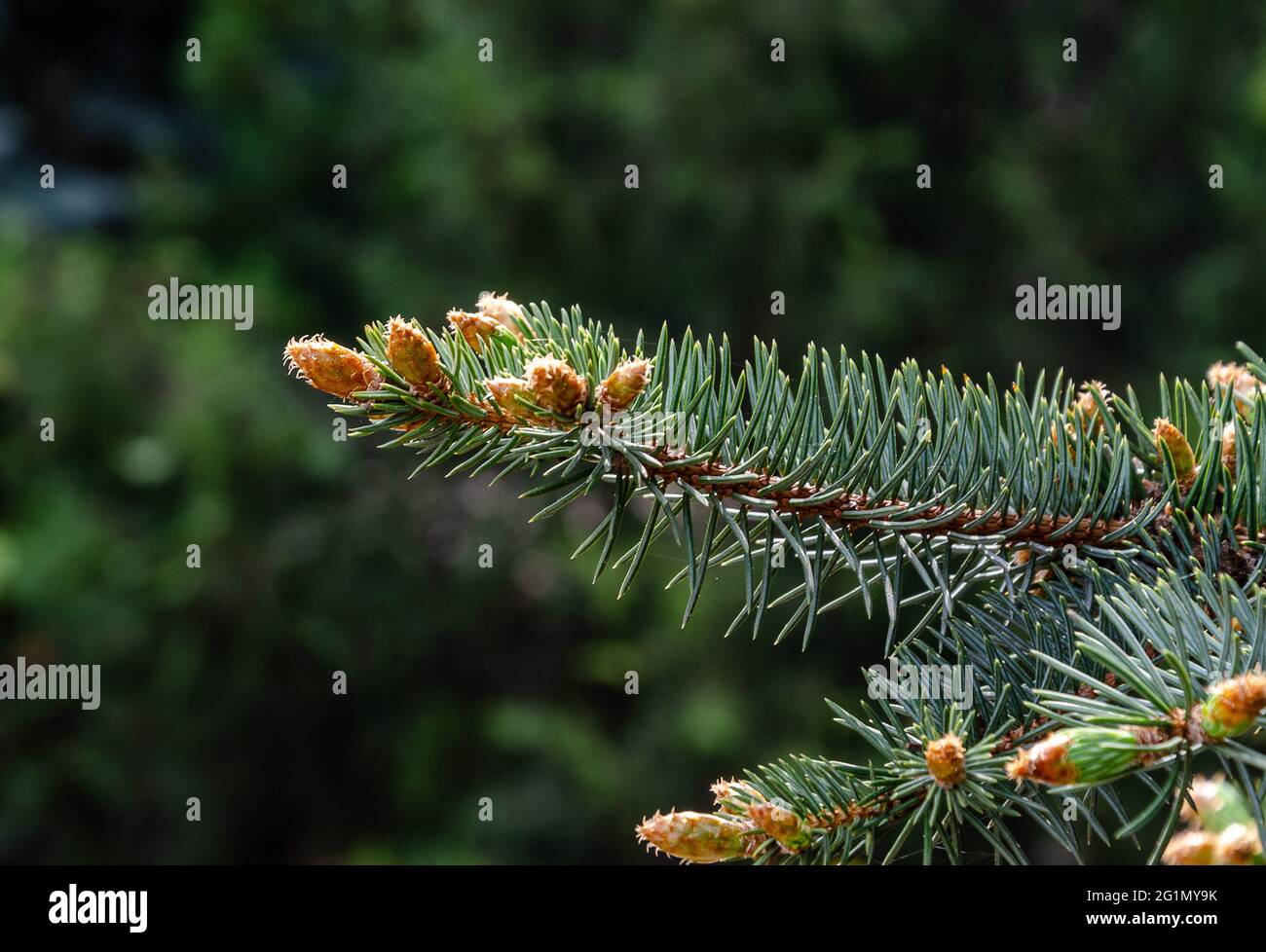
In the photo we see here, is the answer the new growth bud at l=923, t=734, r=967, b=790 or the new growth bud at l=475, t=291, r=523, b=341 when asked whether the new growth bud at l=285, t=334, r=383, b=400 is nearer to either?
the new growth bud at l=475, t=291, r=523, b=341

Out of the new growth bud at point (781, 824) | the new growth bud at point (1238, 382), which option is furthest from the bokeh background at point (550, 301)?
the new growth bud at point (781, 824)

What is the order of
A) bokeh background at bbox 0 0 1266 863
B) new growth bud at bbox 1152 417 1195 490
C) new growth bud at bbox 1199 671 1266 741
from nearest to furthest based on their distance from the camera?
new growth bud at bbox 1199 671 1266 741
new growth bud at bbox 1152 417 1195 490
bokeh background at bbox 0 0 1266 863

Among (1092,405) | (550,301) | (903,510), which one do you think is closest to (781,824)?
(903,510)

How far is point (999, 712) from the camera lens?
0.42m

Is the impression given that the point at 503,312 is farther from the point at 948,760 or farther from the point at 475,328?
the point at 948,760

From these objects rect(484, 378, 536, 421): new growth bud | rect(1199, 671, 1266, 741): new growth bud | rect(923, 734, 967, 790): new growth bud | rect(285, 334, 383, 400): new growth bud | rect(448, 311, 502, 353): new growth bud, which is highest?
rect(448, 311, 502, 353): new growth bud

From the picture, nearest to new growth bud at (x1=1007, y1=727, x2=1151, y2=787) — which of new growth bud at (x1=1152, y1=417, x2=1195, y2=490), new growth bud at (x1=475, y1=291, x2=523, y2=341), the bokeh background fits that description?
new growth bud at (x1=1152, y1=417, x2=1195, y2=490)

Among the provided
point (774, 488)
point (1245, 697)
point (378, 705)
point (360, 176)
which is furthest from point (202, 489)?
point (1245, 697)

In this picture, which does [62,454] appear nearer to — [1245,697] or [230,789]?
[230,789]

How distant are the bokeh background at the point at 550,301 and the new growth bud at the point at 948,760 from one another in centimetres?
197

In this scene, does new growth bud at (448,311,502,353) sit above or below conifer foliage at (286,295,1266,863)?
above

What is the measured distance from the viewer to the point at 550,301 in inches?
97.3

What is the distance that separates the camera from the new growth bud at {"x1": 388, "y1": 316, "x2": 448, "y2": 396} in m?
0.40

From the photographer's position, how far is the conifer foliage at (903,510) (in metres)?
0.39
